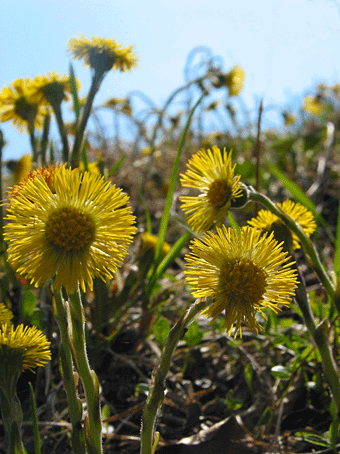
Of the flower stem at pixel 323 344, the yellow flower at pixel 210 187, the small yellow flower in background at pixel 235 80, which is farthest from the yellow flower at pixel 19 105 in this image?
the small yellow flower in background at pixel 235 80

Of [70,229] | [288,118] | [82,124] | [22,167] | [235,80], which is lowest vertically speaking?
[70,229]

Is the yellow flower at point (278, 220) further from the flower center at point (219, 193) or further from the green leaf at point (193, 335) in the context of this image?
the green leaf at point (193, 335)

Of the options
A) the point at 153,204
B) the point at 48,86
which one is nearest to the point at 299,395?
the point at 48,86

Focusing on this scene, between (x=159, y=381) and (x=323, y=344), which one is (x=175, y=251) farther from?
(x=159, y=381)

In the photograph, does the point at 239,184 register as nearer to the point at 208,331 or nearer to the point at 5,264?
the point at 208,331

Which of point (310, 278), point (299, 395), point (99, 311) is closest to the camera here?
point (299, 395)

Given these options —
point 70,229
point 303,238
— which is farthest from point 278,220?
point 70,229
